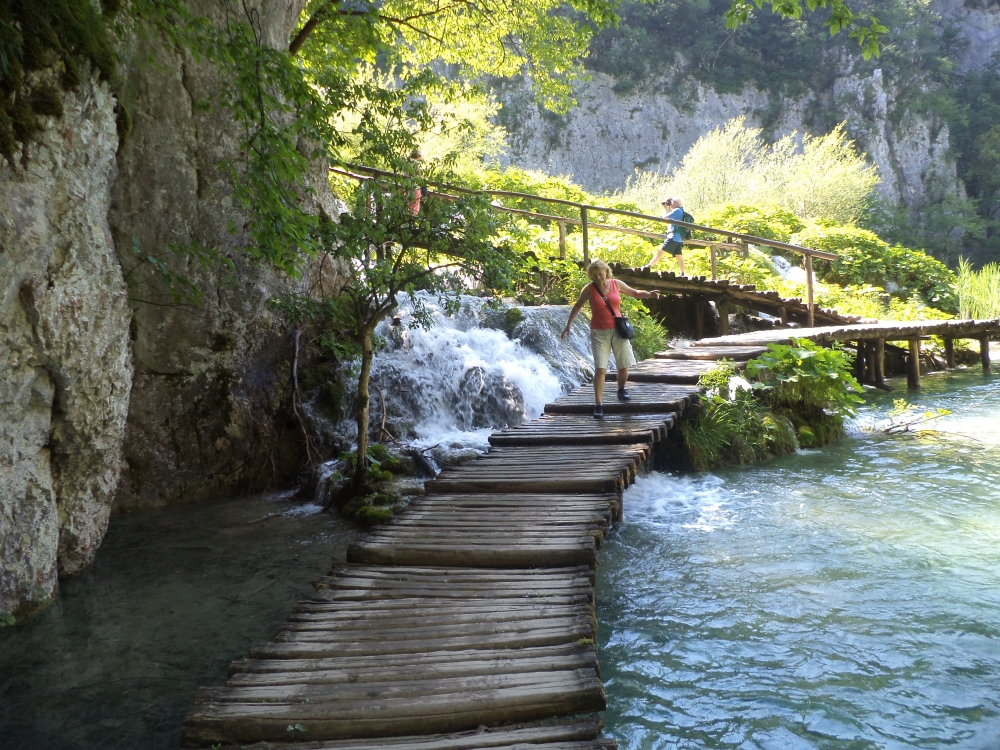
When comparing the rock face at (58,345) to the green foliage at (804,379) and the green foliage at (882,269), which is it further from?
the green foliage at (882,269)

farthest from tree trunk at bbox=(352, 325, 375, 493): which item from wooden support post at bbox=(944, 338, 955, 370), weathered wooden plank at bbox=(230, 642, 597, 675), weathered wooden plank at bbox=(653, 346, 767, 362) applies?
wooden support post at bbox=(944, 338, 955, 370)

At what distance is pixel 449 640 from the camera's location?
11.2ft

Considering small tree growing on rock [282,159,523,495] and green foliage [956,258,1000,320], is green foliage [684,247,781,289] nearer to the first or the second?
green foliage [956,258,1000,320]

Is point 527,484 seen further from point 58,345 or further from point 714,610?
point 58,345

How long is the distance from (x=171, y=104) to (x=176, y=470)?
160 inches

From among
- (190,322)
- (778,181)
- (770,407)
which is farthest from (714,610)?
(778,181)

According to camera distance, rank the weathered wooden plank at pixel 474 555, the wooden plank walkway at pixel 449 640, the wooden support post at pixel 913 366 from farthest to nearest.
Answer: the wooden support post at pixel 913 366 → the weathered wooden plank at pixel 474 555 → the wooden plank walkway at pixel 449 640

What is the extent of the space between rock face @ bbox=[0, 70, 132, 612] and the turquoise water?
3.86 meters

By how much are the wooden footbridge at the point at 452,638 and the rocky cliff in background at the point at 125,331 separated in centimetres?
249

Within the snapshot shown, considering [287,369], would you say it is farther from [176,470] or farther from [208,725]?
[208,725]

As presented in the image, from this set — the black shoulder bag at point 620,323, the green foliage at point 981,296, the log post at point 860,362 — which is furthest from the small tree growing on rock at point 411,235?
the green foliage at point 981,296

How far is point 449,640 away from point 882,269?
68.6 ft

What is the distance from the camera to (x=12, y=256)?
173 inches

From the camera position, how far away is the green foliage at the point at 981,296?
16.6m
